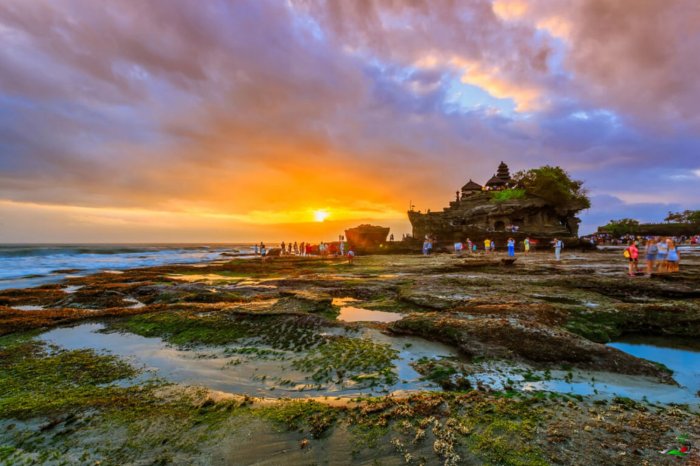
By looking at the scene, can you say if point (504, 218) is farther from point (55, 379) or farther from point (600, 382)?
point (55, 379)

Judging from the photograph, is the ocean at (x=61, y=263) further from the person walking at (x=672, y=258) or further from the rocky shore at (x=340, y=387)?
the person walking at (x=672, y=258)

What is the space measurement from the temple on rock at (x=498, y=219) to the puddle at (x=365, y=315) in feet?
137

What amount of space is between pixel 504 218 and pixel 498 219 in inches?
41.3

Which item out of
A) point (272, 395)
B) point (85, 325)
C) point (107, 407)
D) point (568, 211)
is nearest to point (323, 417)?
point (272, 395)

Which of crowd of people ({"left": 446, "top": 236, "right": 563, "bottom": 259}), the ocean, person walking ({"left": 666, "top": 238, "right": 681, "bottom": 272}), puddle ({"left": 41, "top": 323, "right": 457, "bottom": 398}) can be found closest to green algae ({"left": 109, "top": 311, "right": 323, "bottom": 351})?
puddle ({"left": 41, "top": 323, "right": 457, "bottom": 398})

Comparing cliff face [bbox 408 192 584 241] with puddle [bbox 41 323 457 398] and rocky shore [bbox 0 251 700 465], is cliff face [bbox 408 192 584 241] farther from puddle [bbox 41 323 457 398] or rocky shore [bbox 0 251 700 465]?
puddle [bbox 41 323 457 398]

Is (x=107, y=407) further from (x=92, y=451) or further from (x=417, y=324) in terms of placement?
(x=417, y=324)

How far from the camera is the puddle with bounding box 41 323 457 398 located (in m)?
4.70

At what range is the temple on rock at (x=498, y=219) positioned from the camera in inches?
1933

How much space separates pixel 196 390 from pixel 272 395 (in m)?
1.09

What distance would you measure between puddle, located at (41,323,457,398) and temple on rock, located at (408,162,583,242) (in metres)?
45.1

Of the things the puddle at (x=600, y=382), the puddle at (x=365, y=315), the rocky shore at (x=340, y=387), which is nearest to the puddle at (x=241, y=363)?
the rocky shore at (x=340, y=387)

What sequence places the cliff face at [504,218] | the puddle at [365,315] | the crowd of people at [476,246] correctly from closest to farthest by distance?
1. the puddle at [365,315]
2. the crowd of people at [476,246]
3. the cliff face at [504,218]

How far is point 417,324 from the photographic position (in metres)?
7.15
